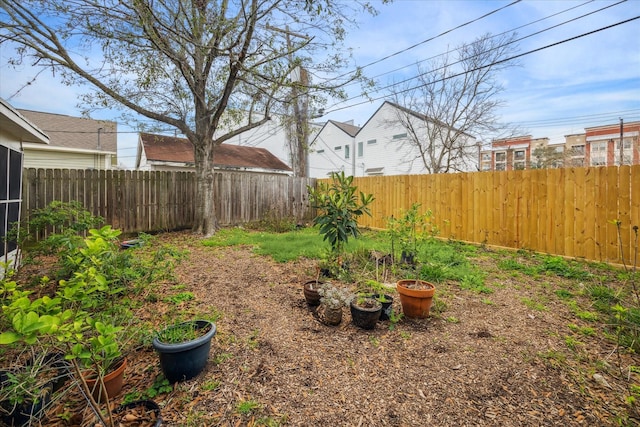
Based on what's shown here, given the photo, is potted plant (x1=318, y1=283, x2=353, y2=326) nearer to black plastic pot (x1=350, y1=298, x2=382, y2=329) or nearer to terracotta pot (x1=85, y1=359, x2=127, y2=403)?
black plastic pot (x1=350, y1=298, x2=382, y2=329)

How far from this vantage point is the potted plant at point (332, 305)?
8.59 feet

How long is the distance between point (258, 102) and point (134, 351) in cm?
676

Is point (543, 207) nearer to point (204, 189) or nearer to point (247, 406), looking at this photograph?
point (247, 406)

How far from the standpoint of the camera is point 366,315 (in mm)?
2551

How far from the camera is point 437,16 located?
7.14 meters

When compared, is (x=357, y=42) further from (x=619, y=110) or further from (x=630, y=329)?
(x=619, y=110)

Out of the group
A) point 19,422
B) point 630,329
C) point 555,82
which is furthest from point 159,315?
point 555,82

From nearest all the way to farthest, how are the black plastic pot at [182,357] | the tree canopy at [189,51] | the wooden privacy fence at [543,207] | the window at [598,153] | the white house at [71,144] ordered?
the black plastic pot at [182,357], the wooden privacy fence at [543,207], the tree canopy at [189,51], the white house at [71,144], the window at [598,153]

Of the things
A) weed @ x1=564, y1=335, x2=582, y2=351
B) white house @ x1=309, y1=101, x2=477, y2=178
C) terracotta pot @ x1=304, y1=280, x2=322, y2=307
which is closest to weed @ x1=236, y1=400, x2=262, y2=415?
terracotta pot @ x1=304, y1=280, x2=322, y2=307

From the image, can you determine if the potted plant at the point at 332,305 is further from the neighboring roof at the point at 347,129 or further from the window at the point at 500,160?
the window at the point at 500,160

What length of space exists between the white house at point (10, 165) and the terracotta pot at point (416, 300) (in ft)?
14.4

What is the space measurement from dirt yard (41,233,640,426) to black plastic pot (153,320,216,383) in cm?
7

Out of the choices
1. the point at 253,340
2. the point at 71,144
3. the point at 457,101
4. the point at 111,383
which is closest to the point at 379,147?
the point at 457,101

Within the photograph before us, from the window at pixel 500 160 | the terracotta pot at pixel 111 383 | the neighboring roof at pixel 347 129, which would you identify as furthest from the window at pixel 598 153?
the terracotta pot at pixel 111 383
